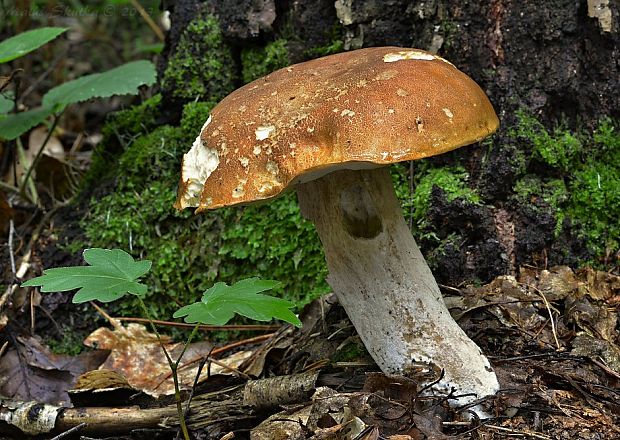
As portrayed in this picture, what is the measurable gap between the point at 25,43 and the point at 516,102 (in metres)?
3.06

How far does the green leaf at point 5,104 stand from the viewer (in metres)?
4.04

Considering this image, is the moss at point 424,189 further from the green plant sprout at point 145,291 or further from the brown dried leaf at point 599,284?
the green plant sprout at point 145,291

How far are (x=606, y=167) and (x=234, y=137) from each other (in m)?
2.33

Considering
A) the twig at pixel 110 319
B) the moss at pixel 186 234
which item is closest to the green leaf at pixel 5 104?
the moss at pixel 186 234

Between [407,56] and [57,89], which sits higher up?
[407,56]

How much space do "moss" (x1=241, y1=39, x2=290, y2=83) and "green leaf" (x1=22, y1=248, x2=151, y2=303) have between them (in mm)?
1864

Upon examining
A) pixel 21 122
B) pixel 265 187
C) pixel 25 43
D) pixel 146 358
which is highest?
pixel 25 43

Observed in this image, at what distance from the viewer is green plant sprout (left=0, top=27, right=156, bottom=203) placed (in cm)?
407

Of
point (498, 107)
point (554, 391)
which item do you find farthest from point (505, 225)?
point (554, 391)

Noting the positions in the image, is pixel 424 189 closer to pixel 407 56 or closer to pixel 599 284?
pixel 599 284

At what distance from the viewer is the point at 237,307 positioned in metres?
2.27

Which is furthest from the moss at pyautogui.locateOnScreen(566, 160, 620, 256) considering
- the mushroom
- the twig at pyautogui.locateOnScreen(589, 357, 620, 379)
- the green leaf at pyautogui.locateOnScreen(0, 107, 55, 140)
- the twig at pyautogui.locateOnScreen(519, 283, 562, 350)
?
the green leaf at pyautogui.locateOnScreen(0, 107, 55, 140)

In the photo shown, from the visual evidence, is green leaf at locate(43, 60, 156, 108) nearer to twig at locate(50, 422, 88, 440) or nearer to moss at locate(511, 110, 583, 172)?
twig at locate(50, 422, 88, 440)

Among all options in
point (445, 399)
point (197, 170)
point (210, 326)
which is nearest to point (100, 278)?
point (197, 170)
